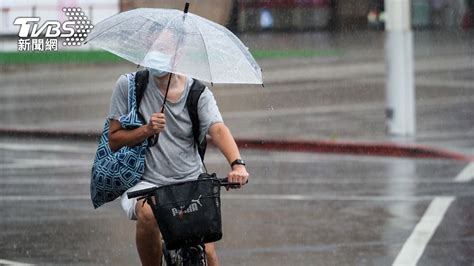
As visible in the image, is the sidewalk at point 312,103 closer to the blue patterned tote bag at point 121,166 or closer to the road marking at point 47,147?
the road marking at point 47,147

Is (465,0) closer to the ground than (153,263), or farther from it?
closer to the ground

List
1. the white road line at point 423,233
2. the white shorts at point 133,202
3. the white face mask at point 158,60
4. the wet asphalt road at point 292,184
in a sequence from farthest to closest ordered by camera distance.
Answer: the wet asphalt road at point 292,184
the white road line at point 423,233
the white shorts at point 133,202
the white face mask at point 158,60

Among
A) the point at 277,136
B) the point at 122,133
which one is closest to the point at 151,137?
the point at 122,133

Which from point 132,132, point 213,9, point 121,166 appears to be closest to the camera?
point 132,132

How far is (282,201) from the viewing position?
1392cm

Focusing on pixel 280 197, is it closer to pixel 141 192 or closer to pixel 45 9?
pixel 141 192

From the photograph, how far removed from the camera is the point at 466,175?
16031mm

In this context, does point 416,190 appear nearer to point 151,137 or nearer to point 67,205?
point 67,205

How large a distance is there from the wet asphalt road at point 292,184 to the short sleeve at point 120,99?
3.29m

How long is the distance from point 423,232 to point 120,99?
5.03 m

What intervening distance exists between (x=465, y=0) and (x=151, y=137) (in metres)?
42.1

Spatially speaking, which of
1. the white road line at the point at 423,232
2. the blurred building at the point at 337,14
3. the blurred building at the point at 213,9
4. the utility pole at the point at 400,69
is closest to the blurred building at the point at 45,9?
the blurred building at the point at 213,9

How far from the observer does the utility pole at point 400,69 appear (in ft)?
65.8

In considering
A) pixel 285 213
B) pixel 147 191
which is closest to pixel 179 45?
pixel 147 191
